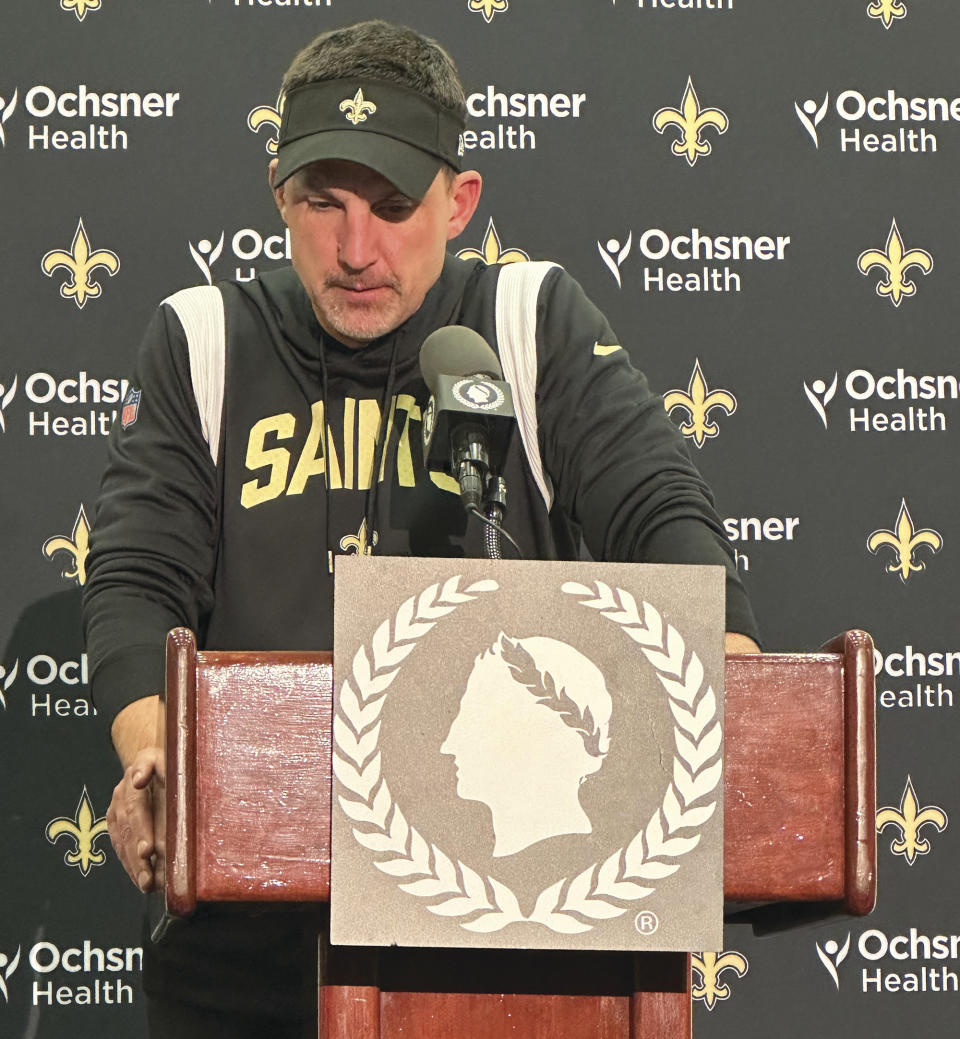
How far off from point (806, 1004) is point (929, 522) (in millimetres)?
829

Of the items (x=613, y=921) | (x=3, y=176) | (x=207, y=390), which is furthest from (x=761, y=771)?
(x=3, y=176)

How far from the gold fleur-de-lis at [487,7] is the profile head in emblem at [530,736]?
1850 mm

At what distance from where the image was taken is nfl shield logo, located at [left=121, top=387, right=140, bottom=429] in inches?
68.6

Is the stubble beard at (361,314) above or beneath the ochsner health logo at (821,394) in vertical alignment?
beneath

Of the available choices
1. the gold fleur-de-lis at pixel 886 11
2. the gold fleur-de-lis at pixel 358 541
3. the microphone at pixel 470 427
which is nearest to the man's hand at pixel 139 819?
the microphone at pixel 470 427

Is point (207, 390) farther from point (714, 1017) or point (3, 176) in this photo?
point (714, 1017)

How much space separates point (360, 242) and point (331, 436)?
0.22 m

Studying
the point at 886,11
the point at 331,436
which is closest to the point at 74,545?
the point at 331,436

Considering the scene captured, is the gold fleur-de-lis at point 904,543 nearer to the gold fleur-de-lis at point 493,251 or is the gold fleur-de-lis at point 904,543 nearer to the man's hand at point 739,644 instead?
the gold fleur-de-lis at point 493,251

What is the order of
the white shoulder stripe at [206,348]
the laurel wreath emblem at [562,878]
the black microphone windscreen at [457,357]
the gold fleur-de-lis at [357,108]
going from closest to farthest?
the laurel wreath emblem at [562,878]
the black microphone windscreen at [457,357]
the gold fleur-de-lis at [357,108]
the white shoulder stripe at [206,348]

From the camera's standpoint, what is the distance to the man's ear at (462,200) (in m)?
1.81

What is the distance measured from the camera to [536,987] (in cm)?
112

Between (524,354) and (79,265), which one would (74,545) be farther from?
(524,354)

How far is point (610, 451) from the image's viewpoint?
66.0 inches
